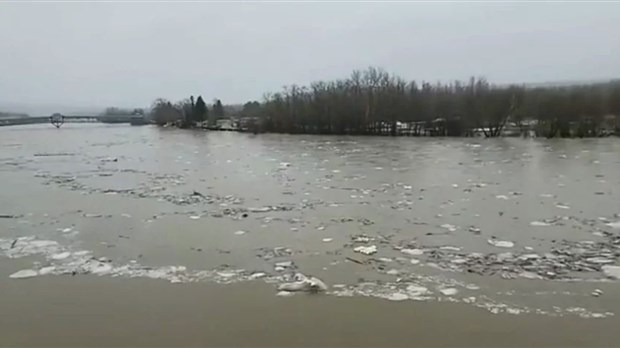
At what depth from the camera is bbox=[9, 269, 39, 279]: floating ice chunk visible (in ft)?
19.2

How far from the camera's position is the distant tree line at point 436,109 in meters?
41.3

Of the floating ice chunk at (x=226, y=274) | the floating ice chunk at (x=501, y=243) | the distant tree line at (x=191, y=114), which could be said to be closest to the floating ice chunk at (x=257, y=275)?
the floating ice chunk at (x=226, y=274)

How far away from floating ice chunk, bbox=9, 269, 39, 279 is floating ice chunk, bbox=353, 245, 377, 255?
3.85 metres

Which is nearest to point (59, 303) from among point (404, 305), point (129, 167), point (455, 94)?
point (404, 305)

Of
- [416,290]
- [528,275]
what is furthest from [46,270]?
[528,275]

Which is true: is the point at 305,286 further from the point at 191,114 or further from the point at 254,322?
the point at 191,114

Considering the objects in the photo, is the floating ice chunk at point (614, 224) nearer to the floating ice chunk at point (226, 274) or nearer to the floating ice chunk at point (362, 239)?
the floating ice chunk at point (362, 239)

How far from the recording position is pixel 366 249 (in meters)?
6.85

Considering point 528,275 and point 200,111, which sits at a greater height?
point 200,111

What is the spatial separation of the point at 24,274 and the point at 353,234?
4.32 meters

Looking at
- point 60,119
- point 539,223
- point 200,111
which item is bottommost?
point 539,223

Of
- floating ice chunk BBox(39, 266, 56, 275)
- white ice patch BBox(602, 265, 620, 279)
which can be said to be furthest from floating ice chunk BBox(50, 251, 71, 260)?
white ice patch BBox(602, 265, 620, 279)

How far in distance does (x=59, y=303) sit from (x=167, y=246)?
217 centimetres

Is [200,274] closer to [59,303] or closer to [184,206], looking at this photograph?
[59,303]
